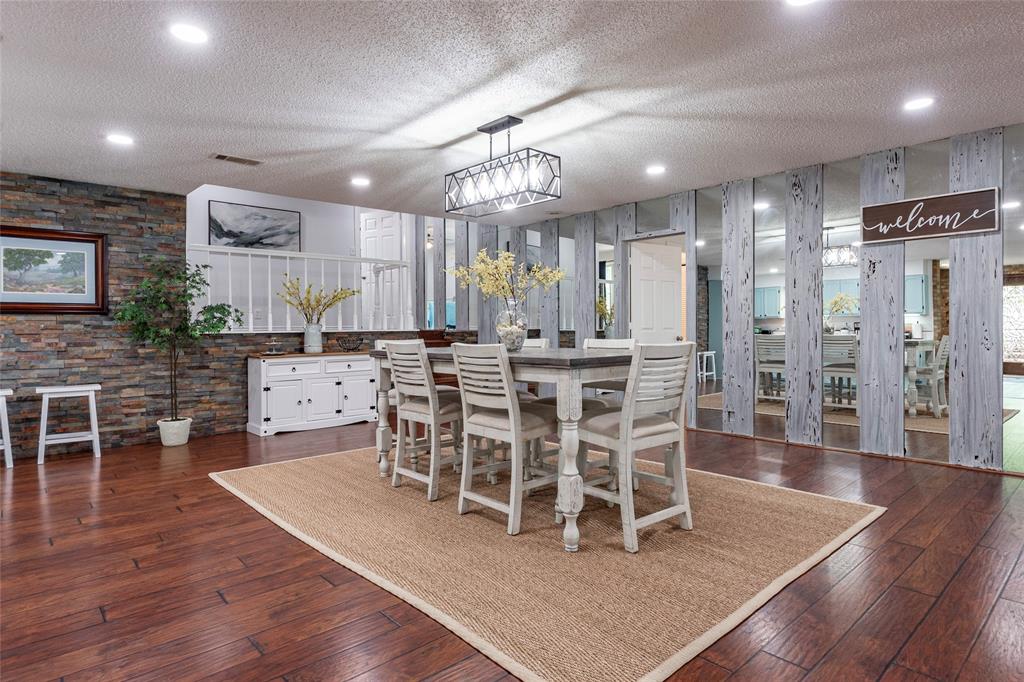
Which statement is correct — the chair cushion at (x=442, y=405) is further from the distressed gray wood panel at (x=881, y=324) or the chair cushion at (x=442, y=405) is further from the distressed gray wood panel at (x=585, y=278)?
the distressed gray wood panel at (x=881, y=324)

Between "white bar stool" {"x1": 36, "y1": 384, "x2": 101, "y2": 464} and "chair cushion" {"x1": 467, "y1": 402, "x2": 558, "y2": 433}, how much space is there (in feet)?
11.6

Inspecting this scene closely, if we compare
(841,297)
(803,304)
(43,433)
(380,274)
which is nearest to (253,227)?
(380,274)

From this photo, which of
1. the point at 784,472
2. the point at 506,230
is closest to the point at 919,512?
the point at 784,472

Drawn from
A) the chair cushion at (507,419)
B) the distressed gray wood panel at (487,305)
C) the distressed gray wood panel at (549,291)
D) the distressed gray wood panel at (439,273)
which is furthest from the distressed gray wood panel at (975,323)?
the distressed gray wood panel at (439,273)

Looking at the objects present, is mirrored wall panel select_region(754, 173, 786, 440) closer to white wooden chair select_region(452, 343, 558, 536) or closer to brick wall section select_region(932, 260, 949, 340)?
brick wall section select_region(932, 260, 949, 340)

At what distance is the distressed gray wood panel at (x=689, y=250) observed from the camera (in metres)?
5.46

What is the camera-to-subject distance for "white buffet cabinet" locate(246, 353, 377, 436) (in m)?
5.45

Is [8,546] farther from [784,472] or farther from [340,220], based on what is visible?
[340,220]

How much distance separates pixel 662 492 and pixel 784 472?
1.07 m

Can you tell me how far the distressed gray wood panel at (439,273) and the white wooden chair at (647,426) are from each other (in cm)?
577

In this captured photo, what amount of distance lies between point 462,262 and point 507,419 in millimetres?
5514

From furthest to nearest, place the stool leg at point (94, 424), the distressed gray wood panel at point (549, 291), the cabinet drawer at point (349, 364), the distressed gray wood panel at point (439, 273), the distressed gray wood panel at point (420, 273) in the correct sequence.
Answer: the distressed gray wood panel at point (420, 273)
the distressed gray wood panel at point (439, 273)
the distressed gray wood panel at point (549, 291)
the cabinet drawer at point (349, 364)
the stool leg at point (94, 424)

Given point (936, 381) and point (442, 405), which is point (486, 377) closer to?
point (442, 405)

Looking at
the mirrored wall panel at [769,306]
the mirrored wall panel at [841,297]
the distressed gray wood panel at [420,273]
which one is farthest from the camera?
the distressed gray wood panel at [420,273]
